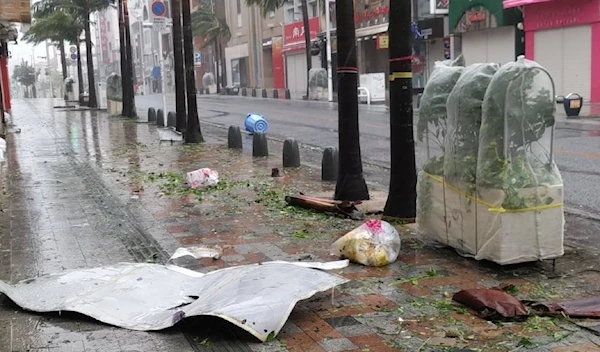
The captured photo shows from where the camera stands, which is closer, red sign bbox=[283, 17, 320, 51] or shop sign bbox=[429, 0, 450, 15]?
shop sign bbox=[429, 0, 450, 15]

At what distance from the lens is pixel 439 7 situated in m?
35.5

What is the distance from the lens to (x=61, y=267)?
245 inches

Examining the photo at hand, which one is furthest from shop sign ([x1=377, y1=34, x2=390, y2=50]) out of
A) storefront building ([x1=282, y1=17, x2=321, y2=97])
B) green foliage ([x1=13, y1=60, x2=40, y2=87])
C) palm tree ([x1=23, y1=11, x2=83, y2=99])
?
green foliage ([x1=13, y1=60, x2=40, y2=87])

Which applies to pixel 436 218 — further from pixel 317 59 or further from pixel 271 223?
pixel 317 59

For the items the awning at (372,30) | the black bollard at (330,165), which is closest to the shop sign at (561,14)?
the awning at (372,30)

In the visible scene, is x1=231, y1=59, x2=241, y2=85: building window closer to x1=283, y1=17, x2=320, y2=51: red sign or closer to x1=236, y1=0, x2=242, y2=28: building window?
x1=236, y1=0, x2=242, y2=28: building window

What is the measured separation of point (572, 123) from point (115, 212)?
1419cm

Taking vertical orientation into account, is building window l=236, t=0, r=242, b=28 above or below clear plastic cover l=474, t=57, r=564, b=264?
above

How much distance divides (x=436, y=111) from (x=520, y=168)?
4.12ft

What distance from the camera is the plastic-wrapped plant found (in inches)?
254

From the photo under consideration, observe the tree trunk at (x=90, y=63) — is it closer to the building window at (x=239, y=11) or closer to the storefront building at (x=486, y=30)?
the storefront building at (x=486, y=30)

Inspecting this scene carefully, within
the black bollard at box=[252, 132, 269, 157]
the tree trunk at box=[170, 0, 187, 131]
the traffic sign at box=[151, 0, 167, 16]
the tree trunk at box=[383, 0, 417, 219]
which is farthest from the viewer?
the traffic sign at box=[151, 0, 167, 16]

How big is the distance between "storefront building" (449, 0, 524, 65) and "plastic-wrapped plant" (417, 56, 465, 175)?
81.8 ft

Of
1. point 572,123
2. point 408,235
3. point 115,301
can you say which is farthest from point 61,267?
point 572,123
